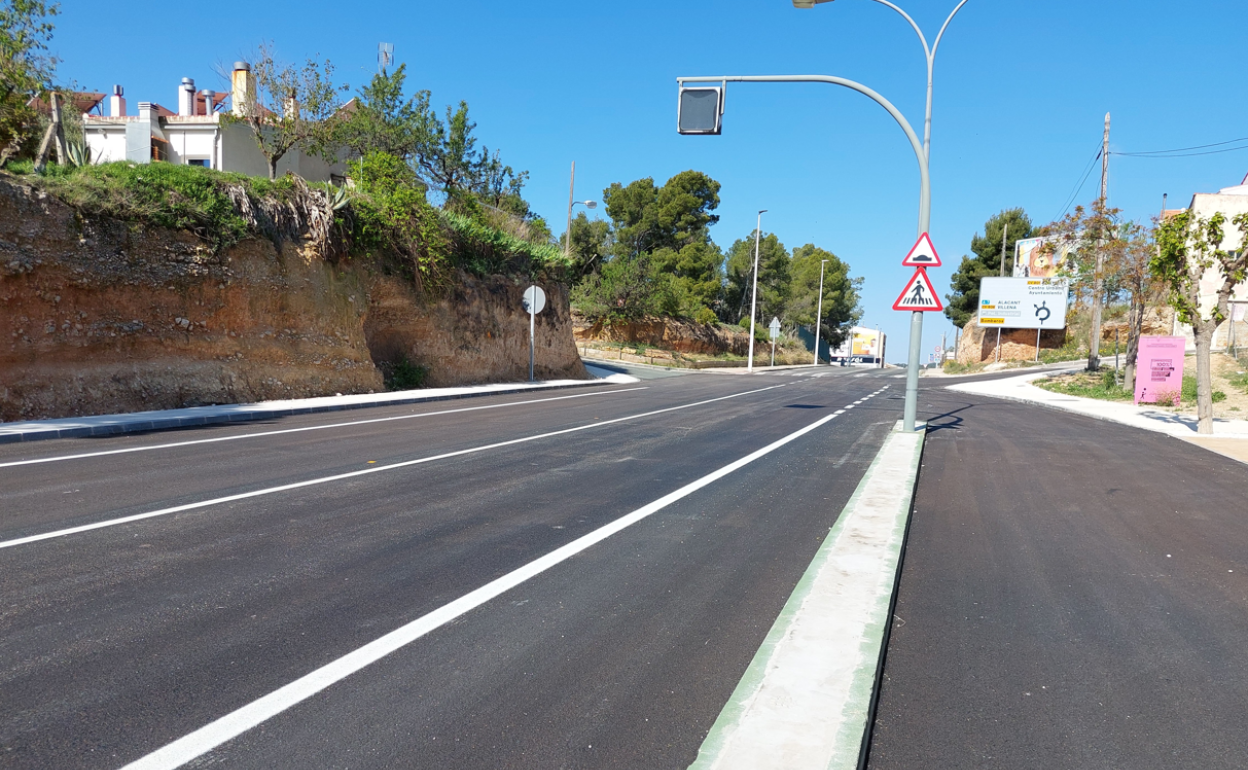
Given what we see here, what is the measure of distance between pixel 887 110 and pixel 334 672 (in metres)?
11.7

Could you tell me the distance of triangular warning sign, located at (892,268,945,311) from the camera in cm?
1198

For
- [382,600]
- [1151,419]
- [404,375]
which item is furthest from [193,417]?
[1151,419]

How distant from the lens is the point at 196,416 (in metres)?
12.7

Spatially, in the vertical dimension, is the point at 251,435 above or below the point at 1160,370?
below

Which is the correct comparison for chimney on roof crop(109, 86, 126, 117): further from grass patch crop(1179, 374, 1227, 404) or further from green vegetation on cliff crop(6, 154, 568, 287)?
grass patch crop(1179, 374, 1227, 404)

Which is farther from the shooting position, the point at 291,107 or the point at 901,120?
the point at 291,107

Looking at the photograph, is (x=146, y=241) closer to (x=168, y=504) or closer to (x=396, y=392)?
(x=396, y=392)

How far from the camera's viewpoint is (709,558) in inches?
214

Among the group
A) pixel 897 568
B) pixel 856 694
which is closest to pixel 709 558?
pixel 897 568

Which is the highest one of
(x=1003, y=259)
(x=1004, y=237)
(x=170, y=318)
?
(x=1004, y=237)

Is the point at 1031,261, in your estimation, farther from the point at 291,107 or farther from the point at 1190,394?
the point at 291,107

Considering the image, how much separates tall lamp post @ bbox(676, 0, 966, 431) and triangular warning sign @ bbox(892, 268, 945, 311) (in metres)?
0.23

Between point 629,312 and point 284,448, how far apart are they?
36668mm

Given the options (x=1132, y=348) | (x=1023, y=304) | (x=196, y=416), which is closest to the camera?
(x=196, y=416)
